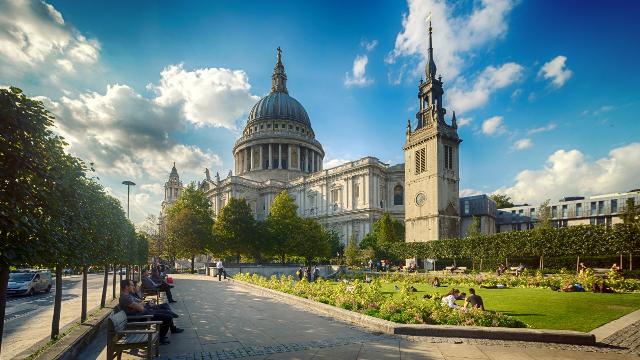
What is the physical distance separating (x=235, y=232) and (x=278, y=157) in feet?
171

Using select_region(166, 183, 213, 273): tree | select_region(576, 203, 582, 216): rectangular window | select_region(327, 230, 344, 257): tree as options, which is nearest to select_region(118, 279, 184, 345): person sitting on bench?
select_region(166, 183, 213, 273): tree

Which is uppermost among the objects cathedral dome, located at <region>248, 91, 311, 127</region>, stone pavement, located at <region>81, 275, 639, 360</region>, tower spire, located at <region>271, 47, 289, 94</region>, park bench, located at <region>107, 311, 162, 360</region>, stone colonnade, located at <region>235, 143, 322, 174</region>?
tower spire, located at <region>271, 47, 289, 94</region>

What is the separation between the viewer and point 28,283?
24.2 metres

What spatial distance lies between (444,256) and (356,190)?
115ft

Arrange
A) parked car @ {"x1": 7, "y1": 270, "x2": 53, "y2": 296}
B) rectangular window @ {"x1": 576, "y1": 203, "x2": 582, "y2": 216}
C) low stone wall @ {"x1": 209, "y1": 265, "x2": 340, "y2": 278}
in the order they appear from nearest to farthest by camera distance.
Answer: parked car @ {"x1": 7, "y1": 270, "x2": 53, "y2": 296} < low stone wall @ {"x1": 209, "y1": 265, "x2": 340, "y2": 278} < rectangular window @ {"x1": 576, "y1": 203, "x2": 582, "y2": 216}

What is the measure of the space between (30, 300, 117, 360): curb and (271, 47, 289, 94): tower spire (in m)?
113

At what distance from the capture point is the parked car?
23.4 m

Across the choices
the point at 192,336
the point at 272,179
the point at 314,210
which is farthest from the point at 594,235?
the point at 272,179

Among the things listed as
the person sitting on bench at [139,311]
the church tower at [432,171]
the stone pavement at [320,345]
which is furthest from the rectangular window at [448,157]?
the person sitting on bench at [139,311]

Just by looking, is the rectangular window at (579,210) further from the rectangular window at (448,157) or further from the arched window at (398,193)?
the rectangular window at (448,157)

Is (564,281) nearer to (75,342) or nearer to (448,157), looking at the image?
(75,342)

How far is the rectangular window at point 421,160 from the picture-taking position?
61188mm

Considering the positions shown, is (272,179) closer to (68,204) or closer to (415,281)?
(415,281)

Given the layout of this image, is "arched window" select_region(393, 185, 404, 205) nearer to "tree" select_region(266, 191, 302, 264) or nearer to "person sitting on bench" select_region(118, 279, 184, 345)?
"tree" select_region(266, 191, 302, 264)
